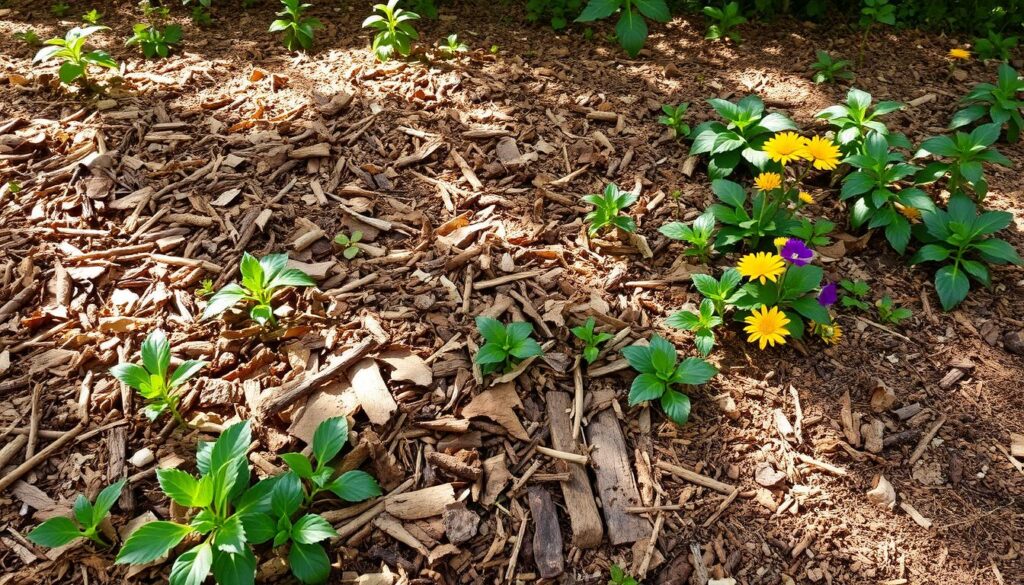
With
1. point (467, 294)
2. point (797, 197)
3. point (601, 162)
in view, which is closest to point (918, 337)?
point (797, 197)

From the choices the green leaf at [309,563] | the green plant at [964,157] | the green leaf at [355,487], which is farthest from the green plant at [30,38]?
the green plant at [964,157]

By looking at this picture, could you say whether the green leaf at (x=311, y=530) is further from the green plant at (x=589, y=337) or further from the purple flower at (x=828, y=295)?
the purple flower at (x=828, y=295)

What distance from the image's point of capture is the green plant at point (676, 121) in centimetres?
349

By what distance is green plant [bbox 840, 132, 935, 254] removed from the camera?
2973mm

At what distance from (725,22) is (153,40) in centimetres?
345

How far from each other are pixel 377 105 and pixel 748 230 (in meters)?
2.01

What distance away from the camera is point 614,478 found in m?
2.27

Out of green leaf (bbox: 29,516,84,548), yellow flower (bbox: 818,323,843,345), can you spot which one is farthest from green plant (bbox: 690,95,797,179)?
green leaf (bbox: 29,516,84,548)

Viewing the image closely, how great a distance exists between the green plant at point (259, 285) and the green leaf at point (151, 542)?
2.64 feet

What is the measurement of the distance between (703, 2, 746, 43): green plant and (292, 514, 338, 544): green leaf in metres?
3.63

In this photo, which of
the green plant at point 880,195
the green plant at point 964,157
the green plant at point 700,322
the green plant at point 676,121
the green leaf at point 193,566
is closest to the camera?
the green leaf at point 193,566

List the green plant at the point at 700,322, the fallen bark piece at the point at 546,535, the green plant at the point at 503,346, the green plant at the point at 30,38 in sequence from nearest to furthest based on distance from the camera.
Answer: the fallen bark piece at the point at 546,535
the green plant at the point at 503,346
the green plant at the point at 700,322
the green plant at the point at 30,38

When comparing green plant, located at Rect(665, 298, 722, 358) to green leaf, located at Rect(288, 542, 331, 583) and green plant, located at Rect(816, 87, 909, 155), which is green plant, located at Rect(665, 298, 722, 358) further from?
green leaf, located at Rect(288, 542, 331, 583)

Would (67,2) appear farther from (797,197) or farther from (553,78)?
(797,197)
